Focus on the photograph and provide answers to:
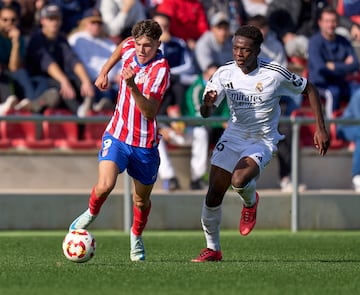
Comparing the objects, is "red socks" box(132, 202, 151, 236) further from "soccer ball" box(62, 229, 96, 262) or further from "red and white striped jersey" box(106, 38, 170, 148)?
"soccer ball" box(62, 229, 96, 262)

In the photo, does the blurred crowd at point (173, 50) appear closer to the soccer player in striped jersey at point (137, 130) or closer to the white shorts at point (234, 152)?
the white shorts at point (234, 152)

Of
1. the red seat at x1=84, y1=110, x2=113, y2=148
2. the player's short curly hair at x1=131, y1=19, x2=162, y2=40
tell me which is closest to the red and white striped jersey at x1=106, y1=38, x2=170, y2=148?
the player's short curly hair at x1=131, y1=19, x2=162, y2=40

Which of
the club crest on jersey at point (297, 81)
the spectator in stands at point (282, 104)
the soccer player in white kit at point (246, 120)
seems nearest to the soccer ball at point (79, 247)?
the soccer player in white kit at point (246, 120)

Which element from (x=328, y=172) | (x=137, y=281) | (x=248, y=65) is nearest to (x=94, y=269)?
(x=137, y=281)

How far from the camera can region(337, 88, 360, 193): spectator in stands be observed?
15.5 metres

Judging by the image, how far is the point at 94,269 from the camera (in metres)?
9.00

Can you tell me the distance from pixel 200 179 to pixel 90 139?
167cm

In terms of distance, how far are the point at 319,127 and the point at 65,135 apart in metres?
6.25

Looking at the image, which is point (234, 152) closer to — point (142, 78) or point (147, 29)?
point (142, 78)

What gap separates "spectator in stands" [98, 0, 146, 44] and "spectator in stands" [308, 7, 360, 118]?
2822 millimetres

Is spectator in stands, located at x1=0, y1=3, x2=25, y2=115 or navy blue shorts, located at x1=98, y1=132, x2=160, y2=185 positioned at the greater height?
spectator in stands, located at x1=0, y1=3, x2=25, y2=115

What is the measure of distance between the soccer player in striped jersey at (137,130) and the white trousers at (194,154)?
4.92 metres

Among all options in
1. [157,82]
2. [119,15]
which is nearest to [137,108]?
[157,82]

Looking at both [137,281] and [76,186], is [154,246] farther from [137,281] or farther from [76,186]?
[137,281]
